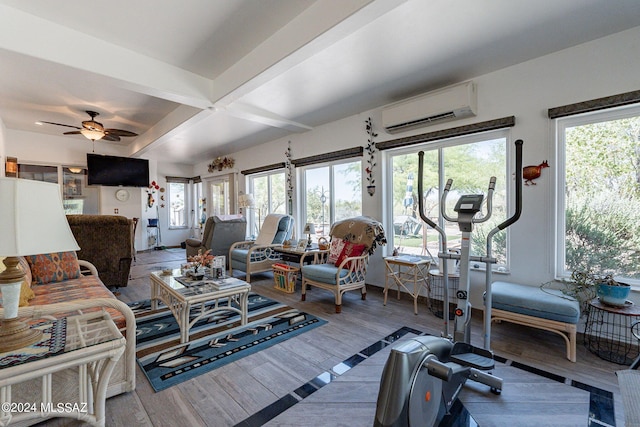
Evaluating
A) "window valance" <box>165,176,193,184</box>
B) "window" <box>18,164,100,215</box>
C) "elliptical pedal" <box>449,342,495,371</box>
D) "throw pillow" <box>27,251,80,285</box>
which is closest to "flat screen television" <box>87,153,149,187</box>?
"window" <box>18,164,100,215</box>

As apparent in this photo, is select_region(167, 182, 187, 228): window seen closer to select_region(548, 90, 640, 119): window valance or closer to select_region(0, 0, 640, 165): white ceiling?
select_region(0, 0, 640, 165): white ceiling

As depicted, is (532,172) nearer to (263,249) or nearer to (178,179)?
(263,249)

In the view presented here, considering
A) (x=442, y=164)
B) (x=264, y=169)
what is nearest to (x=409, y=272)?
(x=442, y=164)

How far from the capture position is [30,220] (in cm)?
116

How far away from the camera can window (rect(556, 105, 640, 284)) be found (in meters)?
2.39

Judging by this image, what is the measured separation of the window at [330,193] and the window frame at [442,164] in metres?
0.50

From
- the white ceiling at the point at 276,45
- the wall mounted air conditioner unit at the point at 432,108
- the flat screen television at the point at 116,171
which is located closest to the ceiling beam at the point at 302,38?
the white ceiling at the point at 276,45

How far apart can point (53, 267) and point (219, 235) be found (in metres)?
2.20

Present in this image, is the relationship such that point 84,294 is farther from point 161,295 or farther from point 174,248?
point 174,248

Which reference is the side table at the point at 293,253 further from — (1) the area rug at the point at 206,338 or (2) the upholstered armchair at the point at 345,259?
(1) the area rug at the point at 206,338

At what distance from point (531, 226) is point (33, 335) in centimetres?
372

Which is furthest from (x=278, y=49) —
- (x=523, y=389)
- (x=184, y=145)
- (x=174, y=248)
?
(x=174, y=248)

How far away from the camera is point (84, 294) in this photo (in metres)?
2.43

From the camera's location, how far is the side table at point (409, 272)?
3.21 m
